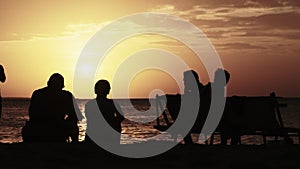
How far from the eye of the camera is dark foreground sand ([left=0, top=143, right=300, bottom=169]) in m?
5.95

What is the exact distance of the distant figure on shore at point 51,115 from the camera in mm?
8266

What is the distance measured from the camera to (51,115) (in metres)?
8.45

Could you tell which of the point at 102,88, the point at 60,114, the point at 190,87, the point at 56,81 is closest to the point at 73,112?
the point at 60,114

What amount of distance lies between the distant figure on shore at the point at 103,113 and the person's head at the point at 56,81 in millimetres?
591

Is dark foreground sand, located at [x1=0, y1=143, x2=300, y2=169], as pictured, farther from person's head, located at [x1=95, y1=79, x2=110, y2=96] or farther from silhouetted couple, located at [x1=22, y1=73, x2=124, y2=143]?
person's head, located at [x1=95, y1=79, x2=110, y2=96]

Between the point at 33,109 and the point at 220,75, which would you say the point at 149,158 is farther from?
the point at 220,75

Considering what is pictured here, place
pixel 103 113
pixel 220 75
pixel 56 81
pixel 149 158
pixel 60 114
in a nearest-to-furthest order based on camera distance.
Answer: pixel 149 158 → pixel 103 113 → pixel 56 81 → pixel 60 114 → pixel 220 75

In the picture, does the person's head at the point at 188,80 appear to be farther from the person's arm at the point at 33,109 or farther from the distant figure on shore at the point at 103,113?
the person's arm at the point at 33,109

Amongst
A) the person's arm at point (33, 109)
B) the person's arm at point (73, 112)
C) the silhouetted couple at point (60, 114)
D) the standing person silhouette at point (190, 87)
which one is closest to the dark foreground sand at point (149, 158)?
the silhouetted couple at point (60, 114)

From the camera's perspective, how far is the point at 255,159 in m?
6.35

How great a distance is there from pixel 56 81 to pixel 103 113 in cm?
95

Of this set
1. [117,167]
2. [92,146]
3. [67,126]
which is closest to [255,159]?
[117,167]

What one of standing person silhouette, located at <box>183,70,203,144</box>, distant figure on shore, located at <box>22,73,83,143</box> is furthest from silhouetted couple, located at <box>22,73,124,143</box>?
standing person silhouette, located at <box>183,70,203,144</box>

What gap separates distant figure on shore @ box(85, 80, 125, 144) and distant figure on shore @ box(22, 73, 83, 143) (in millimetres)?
395
